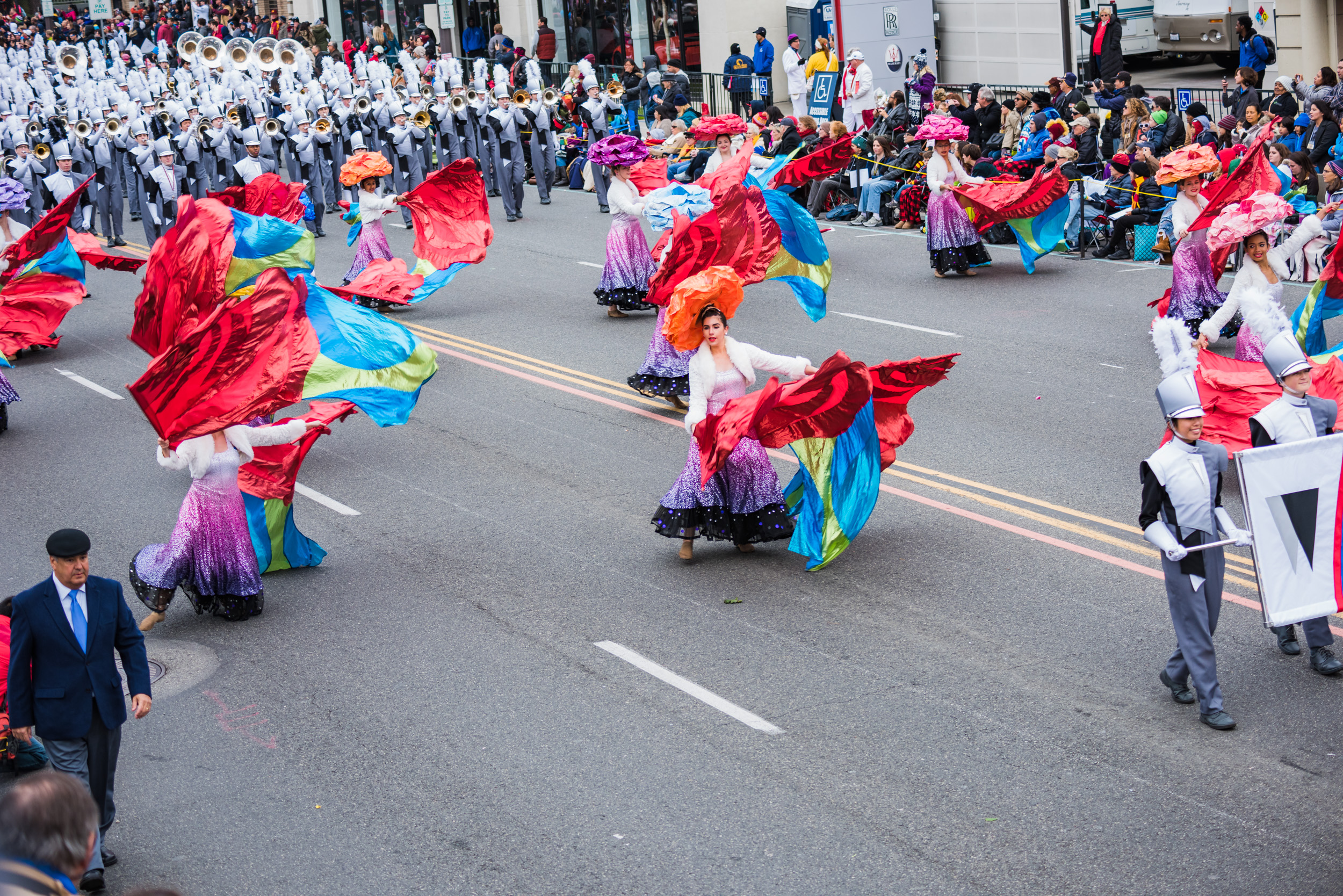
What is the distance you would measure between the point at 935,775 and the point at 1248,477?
1998mm

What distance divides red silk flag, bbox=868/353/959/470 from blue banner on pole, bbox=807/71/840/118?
1861cm

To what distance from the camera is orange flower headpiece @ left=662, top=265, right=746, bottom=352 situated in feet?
32.0

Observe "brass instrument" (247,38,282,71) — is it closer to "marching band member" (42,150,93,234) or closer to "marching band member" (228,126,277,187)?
"marching band member" (228,126,277,187)

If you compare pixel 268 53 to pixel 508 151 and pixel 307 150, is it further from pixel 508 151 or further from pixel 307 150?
pixel 508 151

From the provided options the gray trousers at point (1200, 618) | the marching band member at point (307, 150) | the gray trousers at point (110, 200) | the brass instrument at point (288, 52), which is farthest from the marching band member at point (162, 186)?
the gray trousers at point (1200, 618)

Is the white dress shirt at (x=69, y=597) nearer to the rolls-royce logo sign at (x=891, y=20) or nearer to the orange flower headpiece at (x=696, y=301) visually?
the orange flower headpiece at (x=696, y=301)

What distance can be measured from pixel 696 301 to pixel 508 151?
17.4m

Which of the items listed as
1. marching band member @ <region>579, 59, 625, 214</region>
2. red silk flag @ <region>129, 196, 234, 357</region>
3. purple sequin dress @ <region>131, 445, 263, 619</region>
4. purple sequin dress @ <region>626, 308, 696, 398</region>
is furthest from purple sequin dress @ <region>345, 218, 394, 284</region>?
purple sequin dress @ <region>131, 445, 263, 619</region>

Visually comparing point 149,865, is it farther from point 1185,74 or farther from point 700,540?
point 1185,74

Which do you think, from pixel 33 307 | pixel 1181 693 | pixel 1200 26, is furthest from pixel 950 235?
pixel 1181 693

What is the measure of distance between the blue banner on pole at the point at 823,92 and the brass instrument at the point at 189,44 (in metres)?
17.2

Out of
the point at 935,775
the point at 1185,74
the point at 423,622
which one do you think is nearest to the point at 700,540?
the point at 423,622

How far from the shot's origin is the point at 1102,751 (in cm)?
721

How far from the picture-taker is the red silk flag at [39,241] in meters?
16.0
